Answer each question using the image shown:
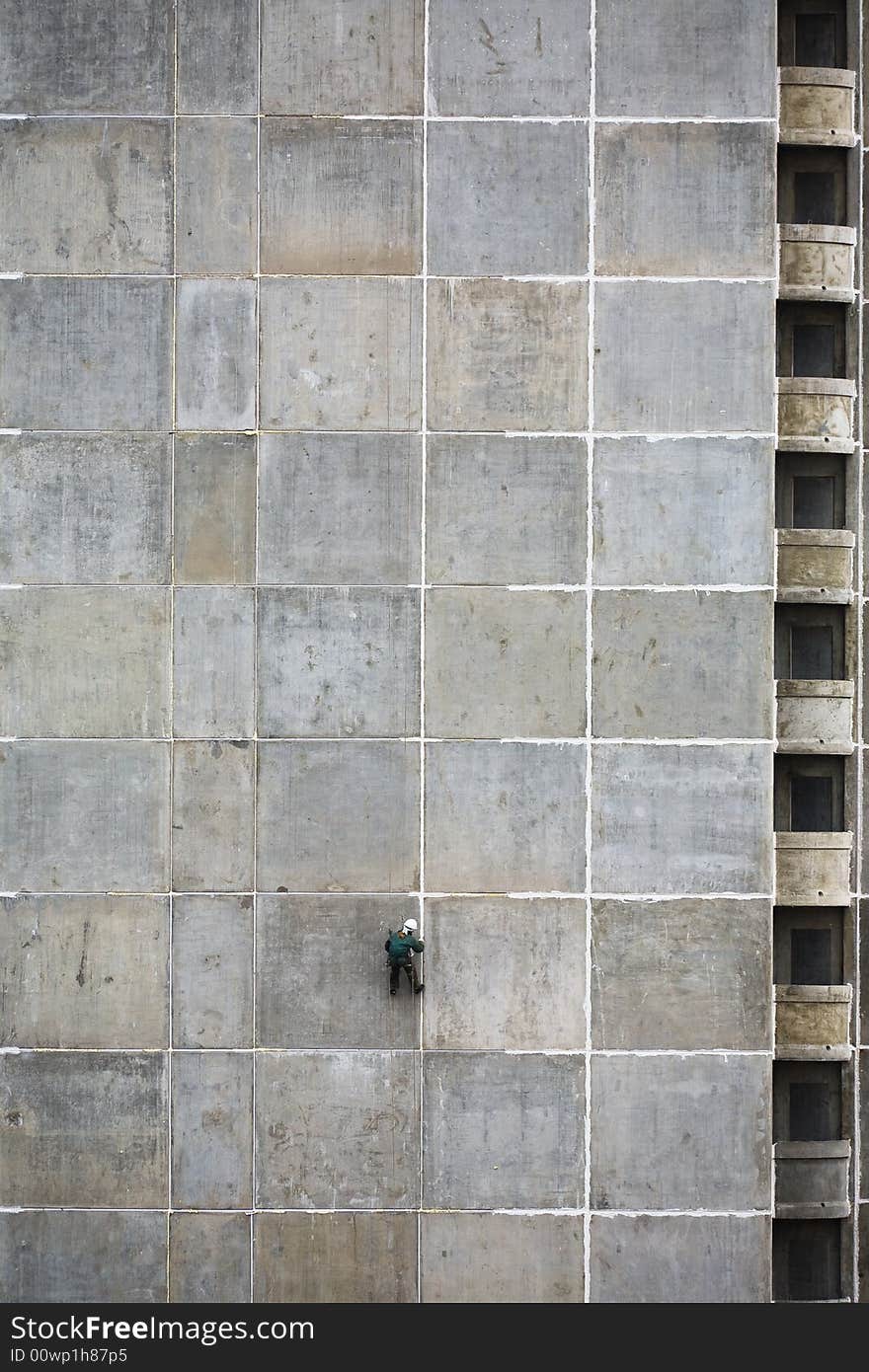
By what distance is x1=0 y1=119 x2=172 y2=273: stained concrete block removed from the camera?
1531 centimetres

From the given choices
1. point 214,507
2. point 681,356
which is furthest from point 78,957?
point 681,356

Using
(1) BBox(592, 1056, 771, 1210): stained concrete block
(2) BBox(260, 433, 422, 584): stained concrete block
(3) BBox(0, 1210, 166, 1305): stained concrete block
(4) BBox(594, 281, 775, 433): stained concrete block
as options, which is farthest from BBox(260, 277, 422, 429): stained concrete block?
(3) BBox(0, 1210, 166, 1305): stained concrete block

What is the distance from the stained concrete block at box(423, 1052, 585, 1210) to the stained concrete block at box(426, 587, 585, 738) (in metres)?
4.87

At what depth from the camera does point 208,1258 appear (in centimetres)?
1517

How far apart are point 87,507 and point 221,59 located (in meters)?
6.80

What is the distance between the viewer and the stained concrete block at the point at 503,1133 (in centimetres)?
1516

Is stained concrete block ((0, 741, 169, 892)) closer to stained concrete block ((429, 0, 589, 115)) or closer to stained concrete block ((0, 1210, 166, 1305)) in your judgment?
stained concrete block ((0, 1210, 166, 1305))

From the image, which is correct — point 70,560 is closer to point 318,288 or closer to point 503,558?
point 318,288

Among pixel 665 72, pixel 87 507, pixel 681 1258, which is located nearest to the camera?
pixel 681 1258

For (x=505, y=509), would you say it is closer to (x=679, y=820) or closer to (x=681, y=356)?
(x=681, y=356)

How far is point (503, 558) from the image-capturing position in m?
15.3

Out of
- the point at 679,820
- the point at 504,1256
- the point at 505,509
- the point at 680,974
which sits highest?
the point at 505,509

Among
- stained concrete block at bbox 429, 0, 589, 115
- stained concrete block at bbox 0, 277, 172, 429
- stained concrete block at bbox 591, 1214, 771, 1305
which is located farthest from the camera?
stained concrete block at bbox 0, 277, 172, 429
